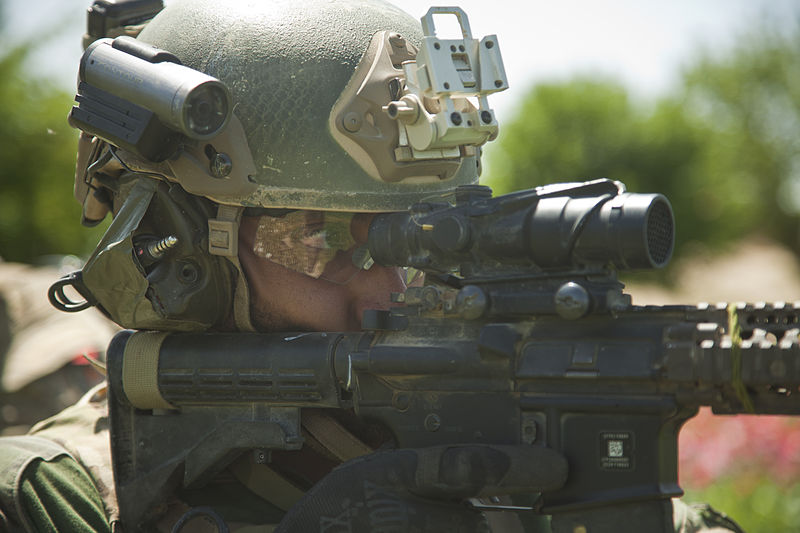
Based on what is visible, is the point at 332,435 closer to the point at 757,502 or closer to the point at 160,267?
the point at 160,267

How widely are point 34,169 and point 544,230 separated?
1026cm

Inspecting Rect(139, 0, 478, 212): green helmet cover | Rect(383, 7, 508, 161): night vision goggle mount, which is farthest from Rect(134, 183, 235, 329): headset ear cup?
Rect(383, 7, 508, 161): night vision goggle mount

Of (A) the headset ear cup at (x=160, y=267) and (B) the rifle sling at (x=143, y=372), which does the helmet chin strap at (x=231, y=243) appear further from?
(B) the rifle sling at (x=143, y=372)

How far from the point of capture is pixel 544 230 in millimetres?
2363

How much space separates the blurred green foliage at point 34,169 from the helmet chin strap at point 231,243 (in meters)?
8.70

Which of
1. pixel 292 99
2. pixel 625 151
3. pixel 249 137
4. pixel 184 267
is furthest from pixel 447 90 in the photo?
pixel 625 151

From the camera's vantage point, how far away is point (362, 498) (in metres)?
2.41

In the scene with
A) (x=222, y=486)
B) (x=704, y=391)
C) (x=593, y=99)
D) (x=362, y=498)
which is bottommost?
(x=593, y=99)

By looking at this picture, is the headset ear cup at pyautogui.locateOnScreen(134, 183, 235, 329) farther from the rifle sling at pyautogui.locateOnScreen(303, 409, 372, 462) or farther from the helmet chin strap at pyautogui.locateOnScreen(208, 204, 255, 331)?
the rifle sling at pyautogui.locateOnScreen(303, 409, 372, 462)

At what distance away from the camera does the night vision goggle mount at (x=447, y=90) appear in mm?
2822

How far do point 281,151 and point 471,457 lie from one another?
1182 millimetres

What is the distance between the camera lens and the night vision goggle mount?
2822mm

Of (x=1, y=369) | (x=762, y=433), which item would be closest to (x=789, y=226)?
(x=762, y=433)

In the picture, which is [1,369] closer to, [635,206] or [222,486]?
[222,486]
